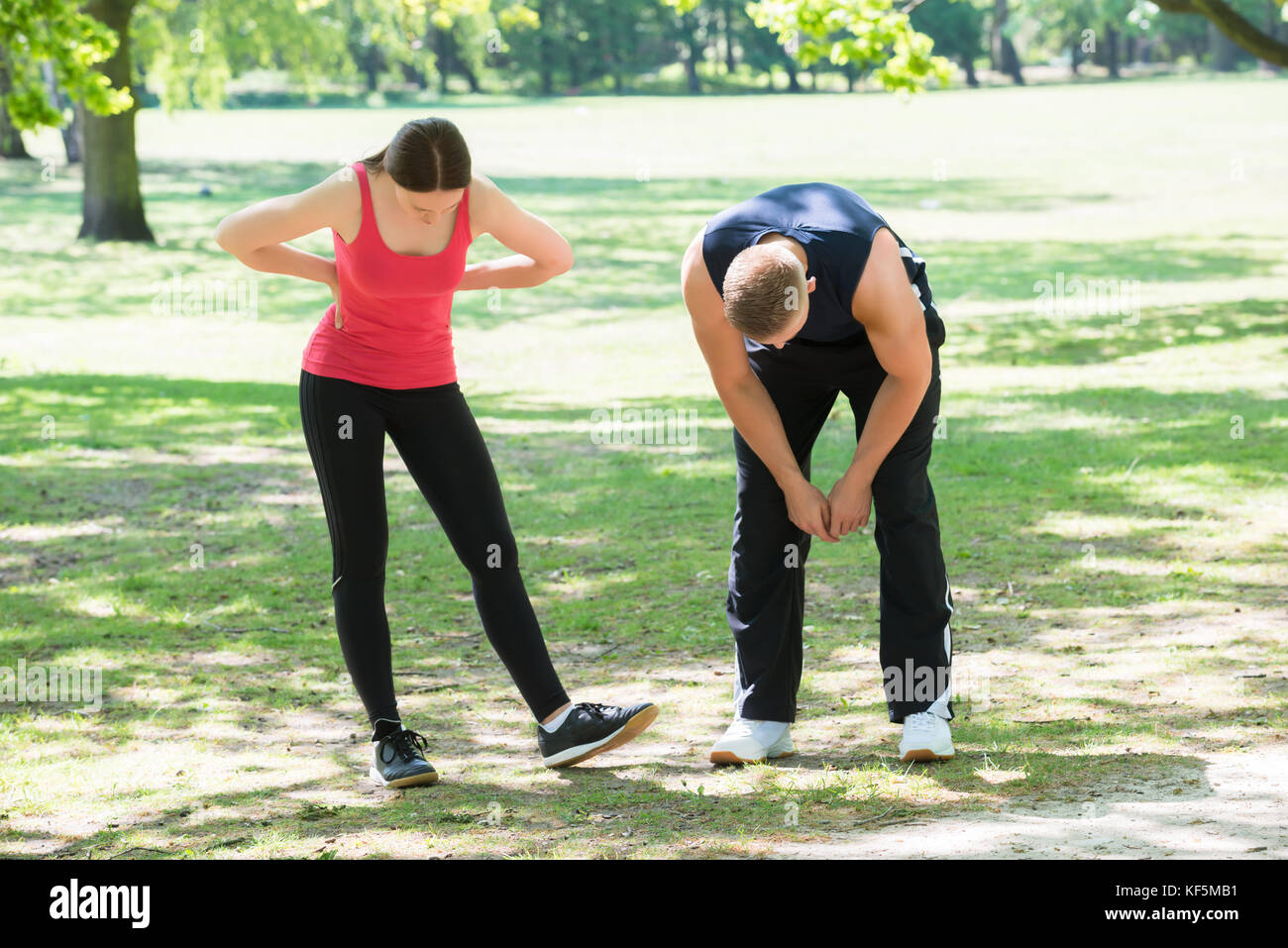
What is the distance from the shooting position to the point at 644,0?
75375 millimetres

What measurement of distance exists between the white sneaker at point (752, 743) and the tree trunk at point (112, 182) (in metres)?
20.9

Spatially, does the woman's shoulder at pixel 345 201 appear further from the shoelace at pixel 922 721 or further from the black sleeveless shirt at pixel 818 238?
the shoelace at pixel 922 721

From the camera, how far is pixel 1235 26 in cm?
1358

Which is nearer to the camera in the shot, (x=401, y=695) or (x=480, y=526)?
(x=480, y=526)

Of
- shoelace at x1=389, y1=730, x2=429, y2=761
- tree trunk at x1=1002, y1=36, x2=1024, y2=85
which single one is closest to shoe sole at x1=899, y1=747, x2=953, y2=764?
shoelace at x1=389, y1=730, x2=429, y2=761

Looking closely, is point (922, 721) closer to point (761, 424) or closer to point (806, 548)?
point (806, 548)

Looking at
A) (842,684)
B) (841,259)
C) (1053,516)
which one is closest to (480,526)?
(841,259)

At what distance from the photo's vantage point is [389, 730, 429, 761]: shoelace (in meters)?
4.54

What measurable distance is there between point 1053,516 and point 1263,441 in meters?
2.32

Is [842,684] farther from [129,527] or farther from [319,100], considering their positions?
[319,100]

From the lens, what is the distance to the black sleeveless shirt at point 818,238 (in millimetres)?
4051

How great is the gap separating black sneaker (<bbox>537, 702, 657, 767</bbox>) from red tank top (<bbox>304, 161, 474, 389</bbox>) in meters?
1.15

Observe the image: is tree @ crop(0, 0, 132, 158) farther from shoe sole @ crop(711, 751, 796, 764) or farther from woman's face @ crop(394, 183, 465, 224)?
shoe sole @ crop(711, 751, 796, 764)

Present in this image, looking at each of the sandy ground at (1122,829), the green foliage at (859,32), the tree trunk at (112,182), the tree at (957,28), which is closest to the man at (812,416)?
the sandy ground at (1122,829)
